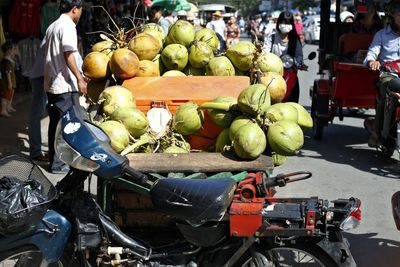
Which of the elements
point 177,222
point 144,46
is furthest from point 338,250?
point 144,46

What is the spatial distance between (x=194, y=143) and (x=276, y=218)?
1165mm

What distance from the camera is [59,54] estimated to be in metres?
6.57

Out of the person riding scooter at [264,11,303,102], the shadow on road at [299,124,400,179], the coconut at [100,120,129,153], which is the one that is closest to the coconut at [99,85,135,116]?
the coconut at [100,120,129,153]

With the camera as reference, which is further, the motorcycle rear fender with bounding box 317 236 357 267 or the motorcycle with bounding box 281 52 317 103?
the motorcycle with bounding box 281 52 317 103

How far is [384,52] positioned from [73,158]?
5341 millimetres

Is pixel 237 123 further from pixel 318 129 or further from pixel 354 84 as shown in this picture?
pixel 318 129

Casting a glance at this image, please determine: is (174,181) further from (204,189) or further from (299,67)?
(299,67)

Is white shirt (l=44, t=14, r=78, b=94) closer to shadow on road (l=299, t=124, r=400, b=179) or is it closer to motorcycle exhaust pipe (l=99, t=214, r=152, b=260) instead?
motorcycle exhaust pipe (l=99, t=214, r=152, b=260)

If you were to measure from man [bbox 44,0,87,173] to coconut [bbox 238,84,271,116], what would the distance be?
2.63 meters

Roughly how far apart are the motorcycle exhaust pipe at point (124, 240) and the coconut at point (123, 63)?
4.78ft

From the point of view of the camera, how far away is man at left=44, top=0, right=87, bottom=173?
6328 mm

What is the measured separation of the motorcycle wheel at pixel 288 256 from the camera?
345cm

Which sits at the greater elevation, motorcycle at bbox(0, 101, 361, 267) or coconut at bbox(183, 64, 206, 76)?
coconut at bbox(183, 64, 206, 76)

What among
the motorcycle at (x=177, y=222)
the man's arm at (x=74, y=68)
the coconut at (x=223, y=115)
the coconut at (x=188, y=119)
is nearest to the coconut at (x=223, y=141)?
the coconut at (x=223, y=115)
